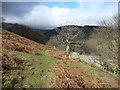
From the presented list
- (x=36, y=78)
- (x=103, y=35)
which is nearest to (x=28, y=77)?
(x=36, y=78)

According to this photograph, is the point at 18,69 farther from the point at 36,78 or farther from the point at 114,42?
the point at 114,42

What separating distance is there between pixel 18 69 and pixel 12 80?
5.75ft

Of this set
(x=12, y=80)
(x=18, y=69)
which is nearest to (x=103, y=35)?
(x=18, y=69)

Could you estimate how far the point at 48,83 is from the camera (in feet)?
24.5

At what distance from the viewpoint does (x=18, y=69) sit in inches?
334

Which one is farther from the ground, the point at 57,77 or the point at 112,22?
the point at 112,22

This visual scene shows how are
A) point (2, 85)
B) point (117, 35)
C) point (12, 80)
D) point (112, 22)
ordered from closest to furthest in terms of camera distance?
point (2, 85)
point (12, 80)
point (117, 35)
point (112, 22)

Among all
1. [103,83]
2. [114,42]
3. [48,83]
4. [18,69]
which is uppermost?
[114,42]

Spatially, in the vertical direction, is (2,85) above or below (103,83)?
above

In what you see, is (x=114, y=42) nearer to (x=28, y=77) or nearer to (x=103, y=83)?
(x=103, y=83)

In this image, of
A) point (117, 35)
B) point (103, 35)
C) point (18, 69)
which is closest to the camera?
point (18, 69)

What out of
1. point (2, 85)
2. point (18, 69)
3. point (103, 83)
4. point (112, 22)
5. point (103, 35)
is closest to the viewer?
point (2, 85)

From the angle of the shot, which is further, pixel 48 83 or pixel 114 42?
pixel 114 42

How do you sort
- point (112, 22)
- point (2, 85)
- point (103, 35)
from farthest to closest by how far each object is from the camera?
point (103, 35) → point (112, 22) → point (2, 85)
